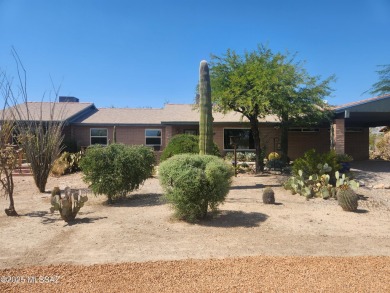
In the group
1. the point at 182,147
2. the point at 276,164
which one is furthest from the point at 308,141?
the point at 182,147

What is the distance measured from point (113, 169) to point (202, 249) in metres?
4.71

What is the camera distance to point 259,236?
6227 mm

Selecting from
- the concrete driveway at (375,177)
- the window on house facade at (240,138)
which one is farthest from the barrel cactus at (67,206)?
the window on house facade at (240,138)

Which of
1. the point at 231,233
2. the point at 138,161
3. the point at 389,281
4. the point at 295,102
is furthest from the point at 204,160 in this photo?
the point at 295,102

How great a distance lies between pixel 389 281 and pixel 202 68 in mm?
8887

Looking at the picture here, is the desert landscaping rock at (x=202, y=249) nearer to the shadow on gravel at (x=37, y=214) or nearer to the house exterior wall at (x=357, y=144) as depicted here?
the shadow on gravel at (x=37, y=214)

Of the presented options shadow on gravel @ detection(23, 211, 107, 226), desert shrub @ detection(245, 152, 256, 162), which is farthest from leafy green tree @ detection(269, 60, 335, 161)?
shadow on gravel @ detection(23, 211, 107, 226)

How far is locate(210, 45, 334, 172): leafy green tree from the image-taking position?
13312 mm

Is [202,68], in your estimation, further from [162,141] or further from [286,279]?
[162,141]

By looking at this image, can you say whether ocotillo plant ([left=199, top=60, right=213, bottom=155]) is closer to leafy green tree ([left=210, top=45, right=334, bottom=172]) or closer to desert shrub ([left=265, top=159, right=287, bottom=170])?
leafy green tree ([left=210, top=45, right=334, bottom=172])

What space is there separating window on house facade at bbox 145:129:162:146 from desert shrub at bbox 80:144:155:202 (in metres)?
12.8

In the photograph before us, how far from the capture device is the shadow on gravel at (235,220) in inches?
278

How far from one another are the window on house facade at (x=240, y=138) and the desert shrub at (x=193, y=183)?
Result: 1461 cm

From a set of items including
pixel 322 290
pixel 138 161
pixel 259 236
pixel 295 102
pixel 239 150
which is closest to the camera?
pixel 322 290
